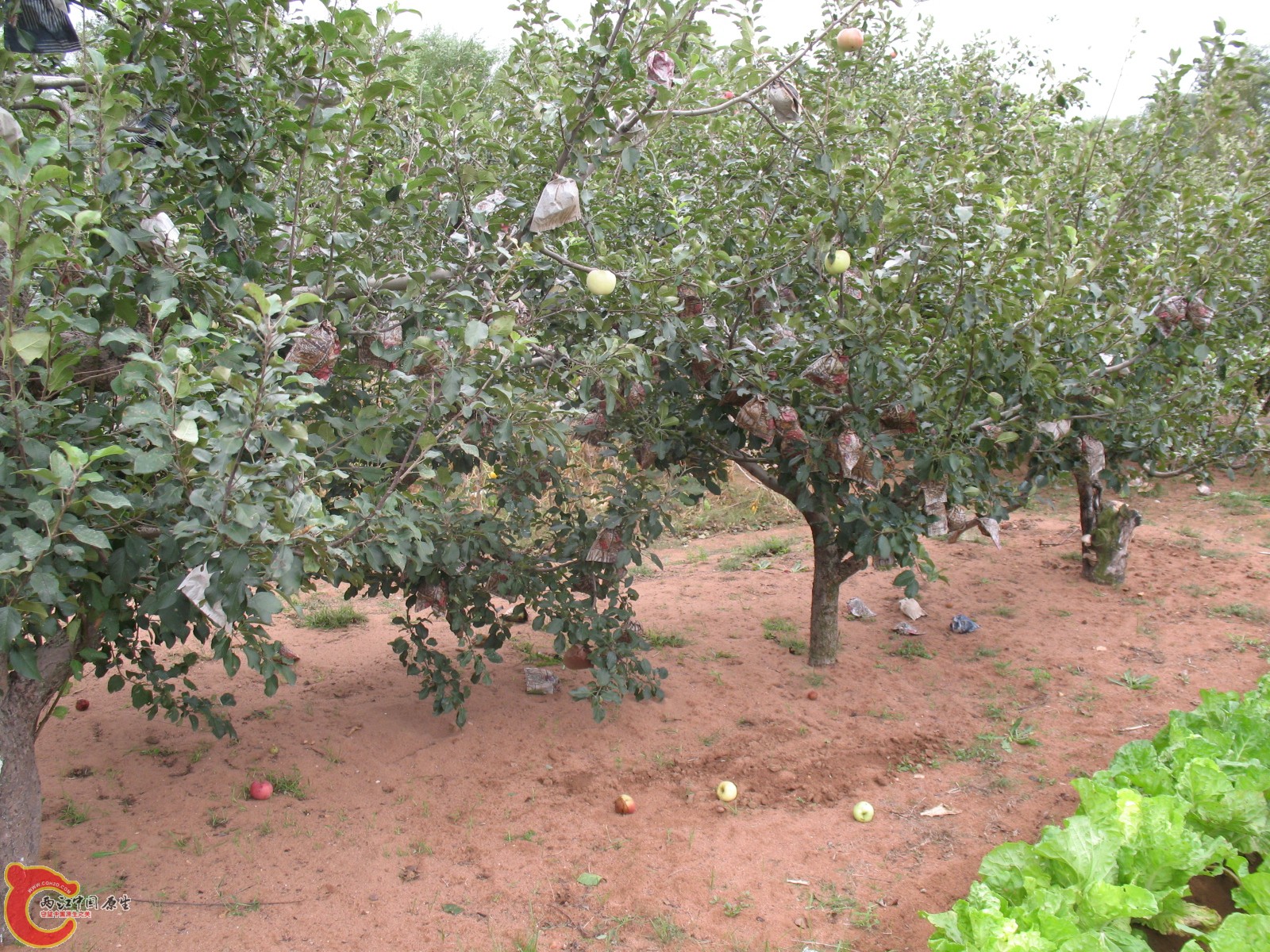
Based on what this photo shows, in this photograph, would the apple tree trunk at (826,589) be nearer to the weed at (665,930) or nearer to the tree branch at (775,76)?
the weed at (665,930)

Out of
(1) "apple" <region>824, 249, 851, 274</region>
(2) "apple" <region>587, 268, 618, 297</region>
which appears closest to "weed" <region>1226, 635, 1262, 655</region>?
(1) "apple" <region>824, 249, 851, 274</region>

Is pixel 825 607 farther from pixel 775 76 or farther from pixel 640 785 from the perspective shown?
pixel 775 76

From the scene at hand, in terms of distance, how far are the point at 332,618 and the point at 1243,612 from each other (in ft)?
17.8

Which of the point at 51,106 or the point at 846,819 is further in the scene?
the point at 846,819

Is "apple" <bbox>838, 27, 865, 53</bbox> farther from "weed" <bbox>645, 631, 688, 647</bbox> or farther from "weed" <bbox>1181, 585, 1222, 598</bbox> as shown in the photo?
"weed" <bbox>1181, 585, 1222, 598</bbox>

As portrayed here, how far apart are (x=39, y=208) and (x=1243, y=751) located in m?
3.61

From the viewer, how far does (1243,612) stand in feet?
17.0

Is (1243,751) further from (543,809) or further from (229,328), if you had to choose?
(229,328)

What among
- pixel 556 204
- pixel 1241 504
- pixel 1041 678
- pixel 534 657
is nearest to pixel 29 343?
pixel 556 204

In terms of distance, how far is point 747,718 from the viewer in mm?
3986

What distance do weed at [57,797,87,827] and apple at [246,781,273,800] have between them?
20.9 inches

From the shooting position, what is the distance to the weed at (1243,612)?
5.10 metres

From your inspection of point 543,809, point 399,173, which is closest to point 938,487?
point 543,809

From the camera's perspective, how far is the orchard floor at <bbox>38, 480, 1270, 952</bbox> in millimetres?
2613
